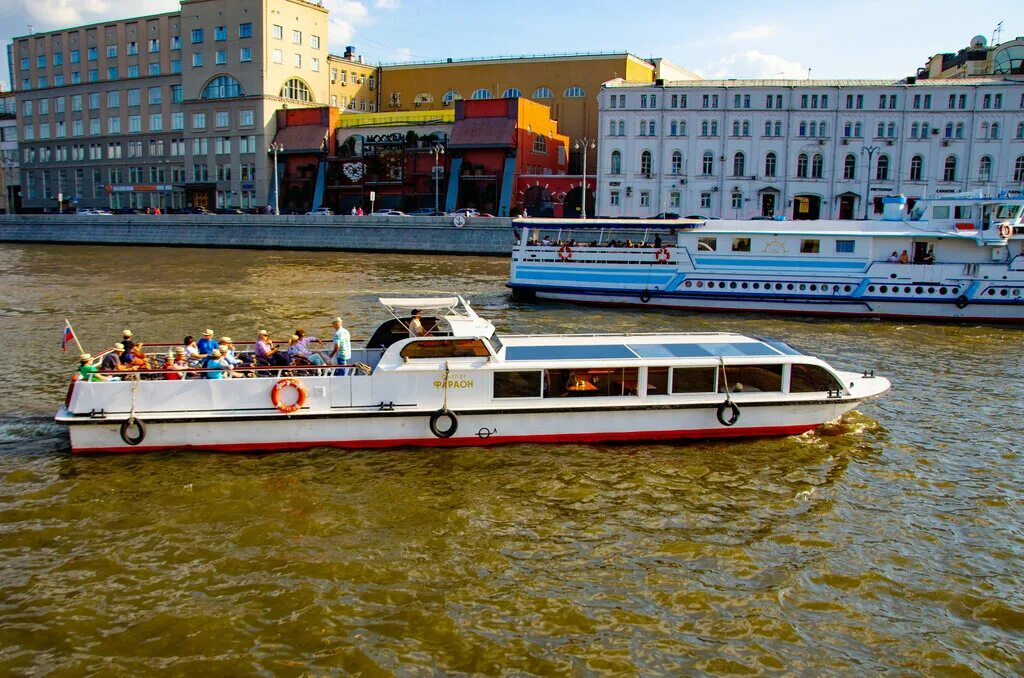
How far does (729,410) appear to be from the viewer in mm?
15891

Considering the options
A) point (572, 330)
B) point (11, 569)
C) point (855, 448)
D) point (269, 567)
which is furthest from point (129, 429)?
point (572, 330)

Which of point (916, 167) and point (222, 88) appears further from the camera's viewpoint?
point (222, 88)

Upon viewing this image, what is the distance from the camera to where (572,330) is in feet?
97.0

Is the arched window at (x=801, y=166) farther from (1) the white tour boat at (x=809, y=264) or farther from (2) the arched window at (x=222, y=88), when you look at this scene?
(2) the arched window at (x=222, y=88)

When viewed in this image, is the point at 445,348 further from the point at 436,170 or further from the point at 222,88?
the point at 222,88

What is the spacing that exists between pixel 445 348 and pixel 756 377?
6234 millimetres

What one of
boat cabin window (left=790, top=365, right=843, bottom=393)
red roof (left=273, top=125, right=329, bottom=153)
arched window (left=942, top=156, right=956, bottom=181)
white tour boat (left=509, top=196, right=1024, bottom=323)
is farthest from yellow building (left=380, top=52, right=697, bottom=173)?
boat cabin window (left=790, top=365, right=843, bottom=393)

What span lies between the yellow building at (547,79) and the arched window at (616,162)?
12.7m

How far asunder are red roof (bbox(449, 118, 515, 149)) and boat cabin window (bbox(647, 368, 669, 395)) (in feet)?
200

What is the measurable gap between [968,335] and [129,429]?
91.9 ft

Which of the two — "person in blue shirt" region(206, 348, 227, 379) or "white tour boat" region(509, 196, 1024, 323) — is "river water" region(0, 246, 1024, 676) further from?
"white tour boat" region(509, 196, 1024, 323)

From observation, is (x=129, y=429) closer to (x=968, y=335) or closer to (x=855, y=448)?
(x=855, y=448)

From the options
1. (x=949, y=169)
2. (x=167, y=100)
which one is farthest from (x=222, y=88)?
(x=949, y=169)

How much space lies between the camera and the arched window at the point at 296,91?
88.0 meters
